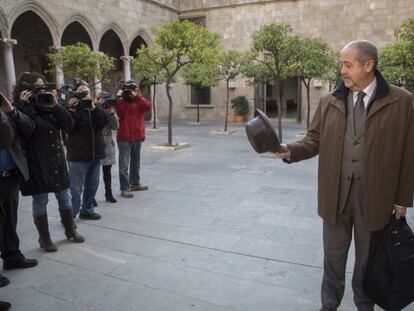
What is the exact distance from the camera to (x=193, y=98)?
76.2 feet

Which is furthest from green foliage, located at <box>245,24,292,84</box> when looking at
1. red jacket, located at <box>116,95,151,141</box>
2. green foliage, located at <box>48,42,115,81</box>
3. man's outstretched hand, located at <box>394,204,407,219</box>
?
man's outstretched hand, located at <box>394,204,407,219</box>

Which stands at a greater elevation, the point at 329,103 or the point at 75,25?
the point at 75,25

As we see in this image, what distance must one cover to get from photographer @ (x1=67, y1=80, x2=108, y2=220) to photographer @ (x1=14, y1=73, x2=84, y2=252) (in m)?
0.70

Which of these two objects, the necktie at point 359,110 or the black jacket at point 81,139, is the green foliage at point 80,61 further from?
the necktie at point 359,110

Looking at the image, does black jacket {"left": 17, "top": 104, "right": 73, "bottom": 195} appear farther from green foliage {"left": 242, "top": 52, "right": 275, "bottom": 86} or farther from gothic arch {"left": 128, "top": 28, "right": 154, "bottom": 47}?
gothic arch {"left": 128, "top": 28, "right": 154, "bottom": 47}

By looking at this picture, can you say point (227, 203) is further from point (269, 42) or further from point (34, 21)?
point (34, 21)

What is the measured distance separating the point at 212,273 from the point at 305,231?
4.90ft

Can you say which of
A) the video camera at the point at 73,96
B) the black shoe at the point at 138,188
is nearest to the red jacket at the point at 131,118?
the black shoe at the point at 138,188

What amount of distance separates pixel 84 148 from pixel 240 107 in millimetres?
16557

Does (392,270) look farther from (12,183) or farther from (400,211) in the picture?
(12,183)

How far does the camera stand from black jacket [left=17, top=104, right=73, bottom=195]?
3.64m

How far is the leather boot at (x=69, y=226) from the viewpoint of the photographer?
4.04 meters

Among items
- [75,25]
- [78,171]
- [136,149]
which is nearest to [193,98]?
[75,25]

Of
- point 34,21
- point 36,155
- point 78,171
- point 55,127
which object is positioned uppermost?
point 34,21
